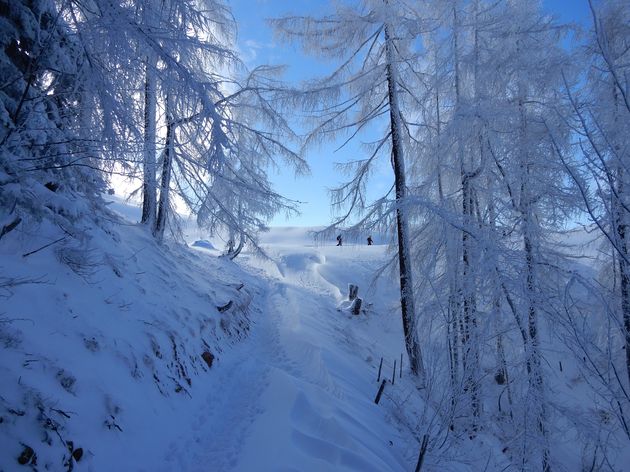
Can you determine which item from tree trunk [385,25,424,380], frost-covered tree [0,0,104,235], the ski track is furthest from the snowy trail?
frost-covered tree [0,0,104,235]

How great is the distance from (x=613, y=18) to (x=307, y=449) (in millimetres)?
9664

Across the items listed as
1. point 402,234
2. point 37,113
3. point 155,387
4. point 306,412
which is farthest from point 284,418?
point 402,234

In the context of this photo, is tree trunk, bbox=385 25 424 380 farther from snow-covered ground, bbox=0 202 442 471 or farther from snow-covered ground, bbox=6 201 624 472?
snow-covered ground, bbox=0 202 442 471

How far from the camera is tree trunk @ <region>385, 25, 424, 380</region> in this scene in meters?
7.69

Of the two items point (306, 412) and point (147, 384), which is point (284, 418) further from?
point (147, 384)

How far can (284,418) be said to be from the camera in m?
4.12

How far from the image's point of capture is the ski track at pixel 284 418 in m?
3.35

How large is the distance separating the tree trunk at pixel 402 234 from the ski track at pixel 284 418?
52.6 inches

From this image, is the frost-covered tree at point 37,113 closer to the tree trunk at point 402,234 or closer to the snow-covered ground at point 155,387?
the snow-covered ground at point 155,387

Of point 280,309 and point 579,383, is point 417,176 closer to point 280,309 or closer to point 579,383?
point 280,309

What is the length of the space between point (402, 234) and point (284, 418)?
17.0 ft

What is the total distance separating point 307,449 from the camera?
356 centimetres

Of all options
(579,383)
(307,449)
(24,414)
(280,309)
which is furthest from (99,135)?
(579,383)

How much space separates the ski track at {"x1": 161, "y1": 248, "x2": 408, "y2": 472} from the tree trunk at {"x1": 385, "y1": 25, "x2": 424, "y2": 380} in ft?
4.39
